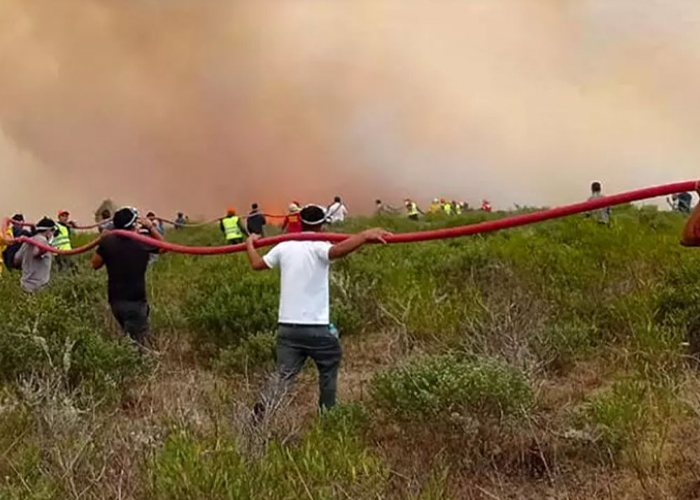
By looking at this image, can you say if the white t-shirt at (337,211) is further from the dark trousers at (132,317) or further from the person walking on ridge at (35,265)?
the dark trousers at (132,317)

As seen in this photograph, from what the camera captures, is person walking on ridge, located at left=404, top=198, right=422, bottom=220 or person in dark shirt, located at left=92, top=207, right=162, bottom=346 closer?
person in dark shirt, located at left=92, top=207, right=162, bottom=346

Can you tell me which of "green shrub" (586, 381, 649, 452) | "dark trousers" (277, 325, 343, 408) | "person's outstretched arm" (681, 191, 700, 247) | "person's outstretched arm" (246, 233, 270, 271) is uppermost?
"person's outstretched arm" (681, 191, 700, 247)

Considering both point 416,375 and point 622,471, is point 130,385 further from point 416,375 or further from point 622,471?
point 622,471

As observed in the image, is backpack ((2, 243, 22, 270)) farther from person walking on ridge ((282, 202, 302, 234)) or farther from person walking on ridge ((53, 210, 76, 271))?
person walking on ridge ((282, 202, 302, 234))

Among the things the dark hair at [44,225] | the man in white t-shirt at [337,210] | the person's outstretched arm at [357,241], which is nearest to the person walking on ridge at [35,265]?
the dark hair at [44,225]

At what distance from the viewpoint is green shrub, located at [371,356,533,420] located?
5.07 metres

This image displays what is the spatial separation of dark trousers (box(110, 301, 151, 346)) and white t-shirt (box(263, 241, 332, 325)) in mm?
2583

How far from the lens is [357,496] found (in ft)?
12.6

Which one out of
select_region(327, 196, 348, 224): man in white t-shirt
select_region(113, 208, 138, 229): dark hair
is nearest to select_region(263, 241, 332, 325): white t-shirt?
select_region(113, 208, 138, 229): dark hair

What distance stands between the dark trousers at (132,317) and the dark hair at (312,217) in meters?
2.75

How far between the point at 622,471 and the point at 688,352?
2.52 meters

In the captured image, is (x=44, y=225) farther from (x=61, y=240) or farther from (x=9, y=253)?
(x=61, y=240)

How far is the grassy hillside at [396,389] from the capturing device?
4195 mm

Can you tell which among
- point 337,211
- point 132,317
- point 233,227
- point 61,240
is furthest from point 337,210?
point 132,317
